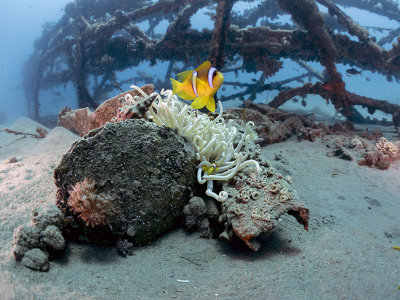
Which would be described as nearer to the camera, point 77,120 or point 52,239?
point 52,239

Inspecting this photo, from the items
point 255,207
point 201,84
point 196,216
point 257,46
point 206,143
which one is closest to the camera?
point 201,84

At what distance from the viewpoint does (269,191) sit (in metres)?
2.46

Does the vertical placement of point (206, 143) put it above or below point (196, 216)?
above

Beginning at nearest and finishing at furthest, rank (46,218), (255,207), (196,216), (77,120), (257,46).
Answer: (46,218) → (255,207) → (196,216) → (77,120) → (257,46)

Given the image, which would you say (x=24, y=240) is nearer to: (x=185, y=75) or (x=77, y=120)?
(x=185, y=75)

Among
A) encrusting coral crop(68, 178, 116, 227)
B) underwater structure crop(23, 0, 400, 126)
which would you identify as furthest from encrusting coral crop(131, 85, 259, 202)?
underwater structure crop(23, 0, 400, 126)

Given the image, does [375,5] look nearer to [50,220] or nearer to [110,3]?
[110,3]

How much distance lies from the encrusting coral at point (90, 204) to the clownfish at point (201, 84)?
45.9 inches

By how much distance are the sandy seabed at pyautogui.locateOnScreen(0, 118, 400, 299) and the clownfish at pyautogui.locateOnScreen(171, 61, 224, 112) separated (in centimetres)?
141

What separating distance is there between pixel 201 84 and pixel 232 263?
164 centimetres

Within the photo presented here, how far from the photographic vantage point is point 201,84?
214 centimetres

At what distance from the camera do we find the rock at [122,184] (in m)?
2.10

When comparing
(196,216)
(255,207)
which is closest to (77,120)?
(196,216)

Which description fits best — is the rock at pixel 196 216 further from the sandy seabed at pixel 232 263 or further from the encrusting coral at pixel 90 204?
the encrusting coral at pixel 90 204
